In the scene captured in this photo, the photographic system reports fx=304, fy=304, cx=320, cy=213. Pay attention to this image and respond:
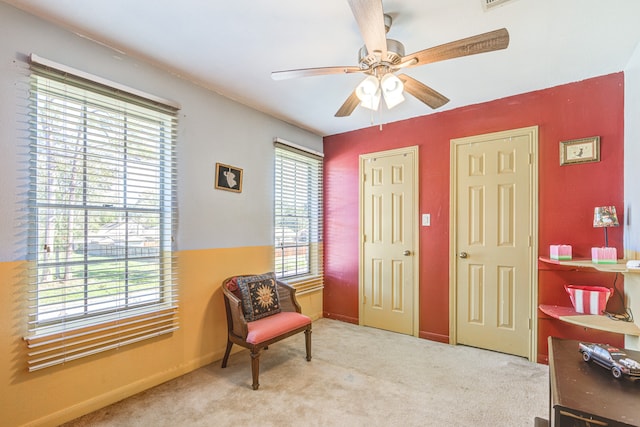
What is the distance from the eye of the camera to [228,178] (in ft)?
9.70

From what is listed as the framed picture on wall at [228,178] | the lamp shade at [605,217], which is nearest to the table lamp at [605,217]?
the lamp shade at [605,217]

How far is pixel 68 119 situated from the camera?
197cm

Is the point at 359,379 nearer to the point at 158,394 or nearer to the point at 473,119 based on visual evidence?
the point at 158,394

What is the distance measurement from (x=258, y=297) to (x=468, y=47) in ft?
7.90

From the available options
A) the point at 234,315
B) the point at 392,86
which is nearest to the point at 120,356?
the point at 234,315

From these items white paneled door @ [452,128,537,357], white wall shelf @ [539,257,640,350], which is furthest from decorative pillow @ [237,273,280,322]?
white wall shelf @ [539,257,640,350]

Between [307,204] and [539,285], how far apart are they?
8.59 feet

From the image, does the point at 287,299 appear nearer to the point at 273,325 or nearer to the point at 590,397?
the point at 273,325

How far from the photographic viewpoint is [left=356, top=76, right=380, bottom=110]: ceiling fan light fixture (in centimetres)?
179

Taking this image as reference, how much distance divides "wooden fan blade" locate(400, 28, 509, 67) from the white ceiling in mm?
318

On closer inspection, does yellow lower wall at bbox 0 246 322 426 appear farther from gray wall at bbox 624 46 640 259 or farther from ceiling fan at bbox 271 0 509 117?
gray wall at bbox 624 46 640 259

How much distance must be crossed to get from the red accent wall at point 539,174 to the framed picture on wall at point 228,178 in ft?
4.84

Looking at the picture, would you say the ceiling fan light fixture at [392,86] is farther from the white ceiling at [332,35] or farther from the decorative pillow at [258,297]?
the decorative pillow at [258,297]

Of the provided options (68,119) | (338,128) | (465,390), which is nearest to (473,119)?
(338,128)
